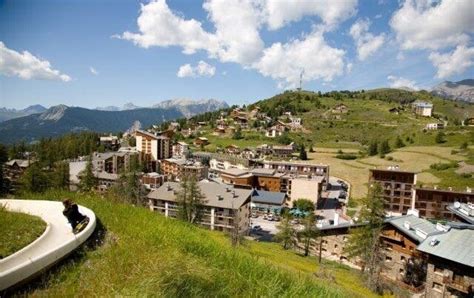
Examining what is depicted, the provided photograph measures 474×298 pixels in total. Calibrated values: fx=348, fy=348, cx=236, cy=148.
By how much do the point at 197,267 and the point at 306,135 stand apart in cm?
13194

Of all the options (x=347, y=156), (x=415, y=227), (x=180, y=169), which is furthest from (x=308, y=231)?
(x=347, y=156)

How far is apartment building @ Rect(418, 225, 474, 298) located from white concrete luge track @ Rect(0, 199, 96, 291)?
28834 mm

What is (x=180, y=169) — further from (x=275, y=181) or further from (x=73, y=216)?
(x=73, y=216)

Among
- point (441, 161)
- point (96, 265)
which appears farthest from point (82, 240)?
point (441, 161)

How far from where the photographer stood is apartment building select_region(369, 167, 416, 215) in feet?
209

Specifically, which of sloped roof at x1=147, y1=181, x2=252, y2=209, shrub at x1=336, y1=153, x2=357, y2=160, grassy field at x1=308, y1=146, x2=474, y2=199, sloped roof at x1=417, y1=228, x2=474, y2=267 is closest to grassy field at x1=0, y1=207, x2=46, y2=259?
sloped roof at x1=417, y1=228, x2=474, y2=267

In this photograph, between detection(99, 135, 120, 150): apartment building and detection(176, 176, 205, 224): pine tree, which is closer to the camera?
detection(176, 176, 205, 224): pine tree

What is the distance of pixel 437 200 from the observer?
190 feet

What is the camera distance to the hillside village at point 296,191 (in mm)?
34125

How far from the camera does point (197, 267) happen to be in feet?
19.0

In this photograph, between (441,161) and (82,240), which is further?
(441,161)

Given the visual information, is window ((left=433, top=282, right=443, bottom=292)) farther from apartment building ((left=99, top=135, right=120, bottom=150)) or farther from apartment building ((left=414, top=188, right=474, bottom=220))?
apartment building ((left=99, top=135, right=120, bottom=150))

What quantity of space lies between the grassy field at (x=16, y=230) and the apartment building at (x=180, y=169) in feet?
221

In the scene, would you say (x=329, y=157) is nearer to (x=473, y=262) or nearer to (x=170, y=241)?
(x=473, y=262)
